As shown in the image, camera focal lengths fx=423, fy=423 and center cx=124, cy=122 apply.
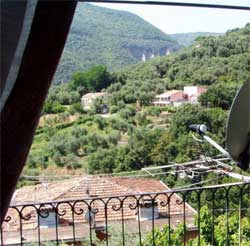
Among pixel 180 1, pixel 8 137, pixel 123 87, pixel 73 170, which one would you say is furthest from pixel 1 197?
pixel 73 170

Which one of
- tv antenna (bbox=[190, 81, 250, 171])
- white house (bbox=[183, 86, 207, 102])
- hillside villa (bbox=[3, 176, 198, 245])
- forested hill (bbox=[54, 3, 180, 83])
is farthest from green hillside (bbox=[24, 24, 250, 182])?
tv antenna (bbox=[190, 81, 250, 171])

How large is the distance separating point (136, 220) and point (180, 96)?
6.88m

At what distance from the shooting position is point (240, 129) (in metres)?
1.72

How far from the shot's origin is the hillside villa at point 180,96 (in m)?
8.99

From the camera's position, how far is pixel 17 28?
1.76ft

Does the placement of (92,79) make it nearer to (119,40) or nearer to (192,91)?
(192,91)

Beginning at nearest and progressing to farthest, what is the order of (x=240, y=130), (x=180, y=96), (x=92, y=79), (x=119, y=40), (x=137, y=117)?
(x=240, y=130) → (x=92, y=79) → (x=180, y=96) → (x=119, y=40) → (x=137, y=117)

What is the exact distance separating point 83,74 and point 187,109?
3284 millimetres

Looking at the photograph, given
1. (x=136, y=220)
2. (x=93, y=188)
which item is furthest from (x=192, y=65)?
(x=136, y=220)

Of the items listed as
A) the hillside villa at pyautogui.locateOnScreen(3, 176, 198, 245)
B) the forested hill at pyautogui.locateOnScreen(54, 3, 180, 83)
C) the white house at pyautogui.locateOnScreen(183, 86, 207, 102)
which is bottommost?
the hillside villa at pyautogui.locateOnScreen(3, 176, 198, 245)

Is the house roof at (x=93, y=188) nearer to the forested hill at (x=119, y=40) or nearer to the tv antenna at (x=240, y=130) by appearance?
the forested hill at (x=119, y=40)

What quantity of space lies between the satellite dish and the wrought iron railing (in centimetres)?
55

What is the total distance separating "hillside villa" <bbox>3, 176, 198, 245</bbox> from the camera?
2.17 meters

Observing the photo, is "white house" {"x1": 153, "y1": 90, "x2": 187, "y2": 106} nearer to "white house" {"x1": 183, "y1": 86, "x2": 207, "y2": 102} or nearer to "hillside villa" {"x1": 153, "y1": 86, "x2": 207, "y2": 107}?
"hillside villa" {"x1": 153, "y1": 86, "x2": 207, "y2": 107}
